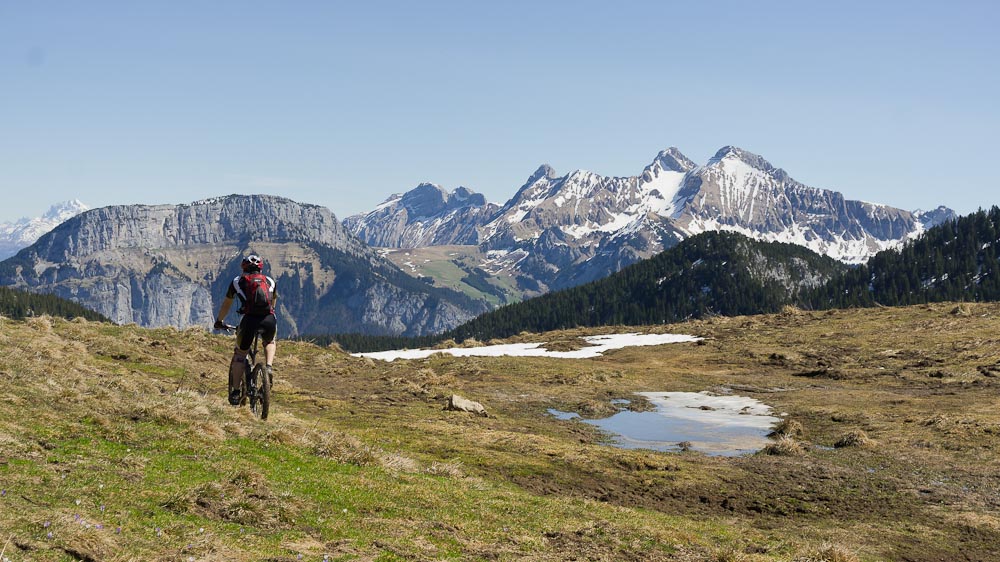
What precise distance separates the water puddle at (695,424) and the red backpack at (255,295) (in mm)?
16020

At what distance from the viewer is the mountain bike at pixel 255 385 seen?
776 inches

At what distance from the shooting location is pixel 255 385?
66.4 feet

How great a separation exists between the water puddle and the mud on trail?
1.50 meters

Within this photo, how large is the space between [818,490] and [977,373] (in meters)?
34.5

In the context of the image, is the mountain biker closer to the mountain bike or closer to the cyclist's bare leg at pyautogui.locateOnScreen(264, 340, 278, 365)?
the cyclist's bare leg at pyautogui.locateOnScreen(264, 340, 278, 365)

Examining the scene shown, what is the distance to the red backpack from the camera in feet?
60.4

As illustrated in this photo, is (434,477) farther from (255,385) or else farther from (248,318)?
(248,318)

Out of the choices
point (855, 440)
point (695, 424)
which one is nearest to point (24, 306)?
point (695, 424)

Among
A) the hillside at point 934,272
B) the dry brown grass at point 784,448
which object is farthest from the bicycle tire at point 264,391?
the hillside at point 934,272

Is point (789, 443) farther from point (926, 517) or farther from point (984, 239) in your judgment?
point (984, 239)

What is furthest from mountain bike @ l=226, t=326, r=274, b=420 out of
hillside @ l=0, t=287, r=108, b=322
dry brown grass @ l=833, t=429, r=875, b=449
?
hillside @ l=0, t=287, r=108, b=322

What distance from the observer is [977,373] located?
47.3m

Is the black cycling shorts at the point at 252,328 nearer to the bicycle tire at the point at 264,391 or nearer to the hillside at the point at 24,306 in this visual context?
the bicycle tire at the point at 264,391

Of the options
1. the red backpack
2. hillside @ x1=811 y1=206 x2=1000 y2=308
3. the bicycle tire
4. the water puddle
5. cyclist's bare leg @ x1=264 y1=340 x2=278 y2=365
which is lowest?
the water puddle
